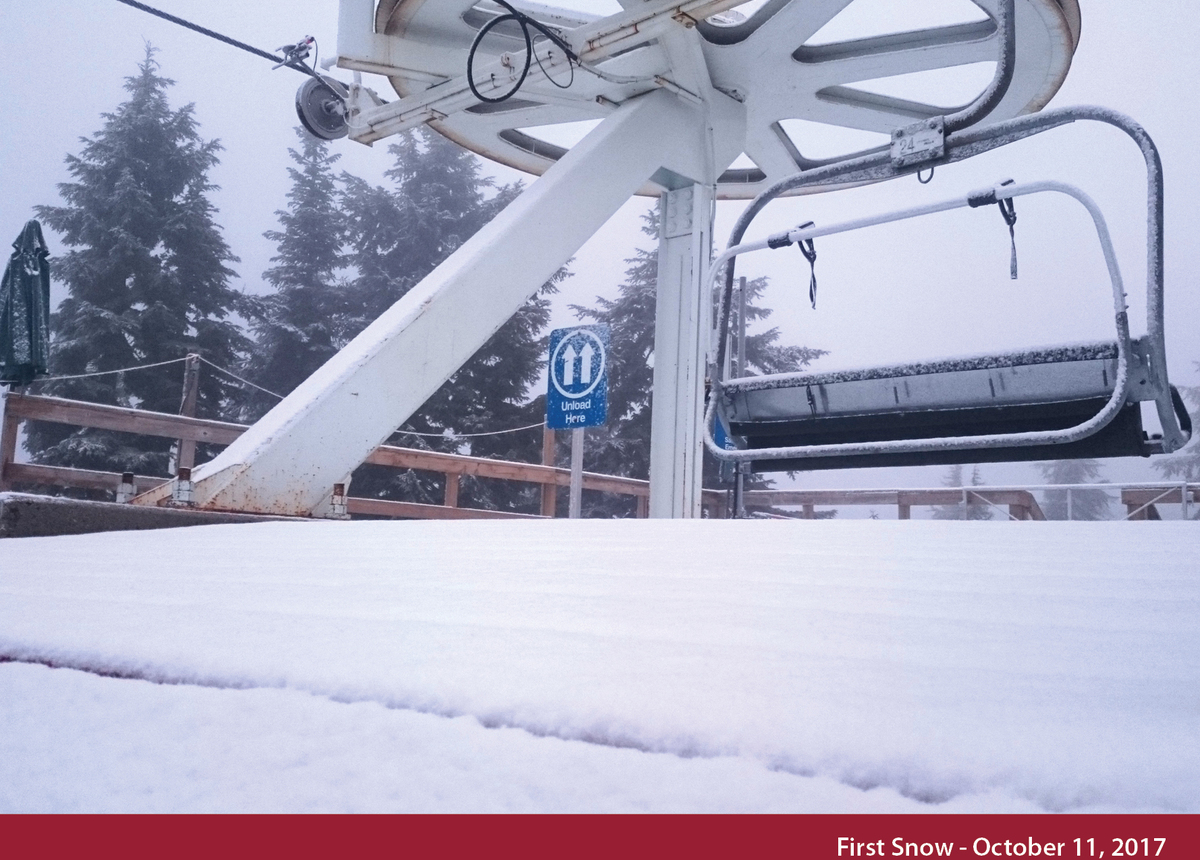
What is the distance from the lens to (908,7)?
16.3 ft

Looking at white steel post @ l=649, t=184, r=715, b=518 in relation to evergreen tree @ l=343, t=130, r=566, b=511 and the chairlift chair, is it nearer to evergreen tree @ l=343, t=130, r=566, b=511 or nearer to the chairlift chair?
the chairlift chair

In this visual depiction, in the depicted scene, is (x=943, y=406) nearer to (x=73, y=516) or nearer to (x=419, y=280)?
(x=73, y=516)

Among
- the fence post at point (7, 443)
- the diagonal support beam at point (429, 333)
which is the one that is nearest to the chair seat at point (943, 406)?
the diagonal support beam at point (429, 333)

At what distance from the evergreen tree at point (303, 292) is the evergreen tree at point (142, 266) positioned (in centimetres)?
62

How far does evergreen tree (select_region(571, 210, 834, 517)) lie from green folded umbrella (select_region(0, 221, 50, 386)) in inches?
400

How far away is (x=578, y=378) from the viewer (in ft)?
16.1

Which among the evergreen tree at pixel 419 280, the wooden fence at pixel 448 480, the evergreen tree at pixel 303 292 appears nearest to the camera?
the wooden fence at pixel 448 480

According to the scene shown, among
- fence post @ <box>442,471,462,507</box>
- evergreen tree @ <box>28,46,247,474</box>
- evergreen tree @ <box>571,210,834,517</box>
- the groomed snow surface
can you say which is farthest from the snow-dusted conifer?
the groomed snow surface

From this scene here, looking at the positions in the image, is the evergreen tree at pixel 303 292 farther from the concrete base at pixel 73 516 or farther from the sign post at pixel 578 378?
the concrete base at pixel 73 516

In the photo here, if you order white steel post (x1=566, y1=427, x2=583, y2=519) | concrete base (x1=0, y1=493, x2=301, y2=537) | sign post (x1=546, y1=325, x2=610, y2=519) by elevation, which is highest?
sign post (x1=546, y1=325, x2=610, y2=519)

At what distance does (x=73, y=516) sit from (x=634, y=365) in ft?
49.5

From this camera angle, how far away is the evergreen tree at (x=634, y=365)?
1681cm

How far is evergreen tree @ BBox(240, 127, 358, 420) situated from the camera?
59.3 ft

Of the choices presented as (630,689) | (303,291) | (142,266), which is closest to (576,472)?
(630,689)
